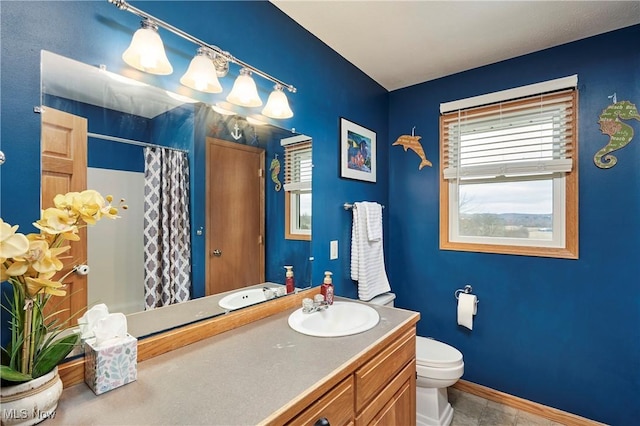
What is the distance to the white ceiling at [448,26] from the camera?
1568mm

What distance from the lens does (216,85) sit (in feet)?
4.04

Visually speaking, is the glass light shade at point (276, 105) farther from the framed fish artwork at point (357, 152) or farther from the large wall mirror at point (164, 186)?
the framed fish artwork at point (357, 152)

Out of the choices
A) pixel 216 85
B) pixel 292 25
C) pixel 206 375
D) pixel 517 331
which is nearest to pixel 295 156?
pixel 216 85

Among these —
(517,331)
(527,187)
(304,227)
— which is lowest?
(517,331)

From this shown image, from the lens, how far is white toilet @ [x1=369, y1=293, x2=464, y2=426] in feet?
5.76

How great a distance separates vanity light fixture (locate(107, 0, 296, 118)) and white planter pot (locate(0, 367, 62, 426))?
0.97m

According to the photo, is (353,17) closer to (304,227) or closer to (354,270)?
(304,227)

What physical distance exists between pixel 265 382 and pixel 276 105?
124 cm

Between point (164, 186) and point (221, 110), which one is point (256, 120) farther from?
point (164, 186)

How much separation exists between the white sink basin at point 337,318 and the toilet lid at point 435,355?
0.60 metres

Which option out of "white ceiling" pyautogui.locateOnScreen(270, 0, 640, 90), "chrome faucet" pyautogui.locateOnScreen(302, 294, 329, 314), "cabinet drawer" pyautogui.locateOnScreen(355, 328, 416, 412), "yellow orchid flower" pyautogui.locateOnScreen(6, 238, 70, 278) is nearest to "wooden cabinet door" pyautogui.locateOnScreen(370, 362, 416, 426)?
"cabinet drawer" pyautogui.locateOnScreen(355, 328, 416, 412)

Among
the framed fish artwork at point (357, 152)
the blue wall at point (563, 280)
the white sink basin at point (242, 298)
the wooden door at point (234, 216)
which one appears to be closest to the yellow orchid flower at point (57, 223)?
the wooden door at point (234, 216)

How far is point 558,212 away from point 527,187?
240 millimetres

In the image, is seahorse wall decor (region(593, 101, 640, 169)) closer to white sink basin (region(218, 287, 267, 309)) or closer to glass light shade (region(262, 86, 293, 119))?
glass light shade (region(262, 86, 293, 119))
